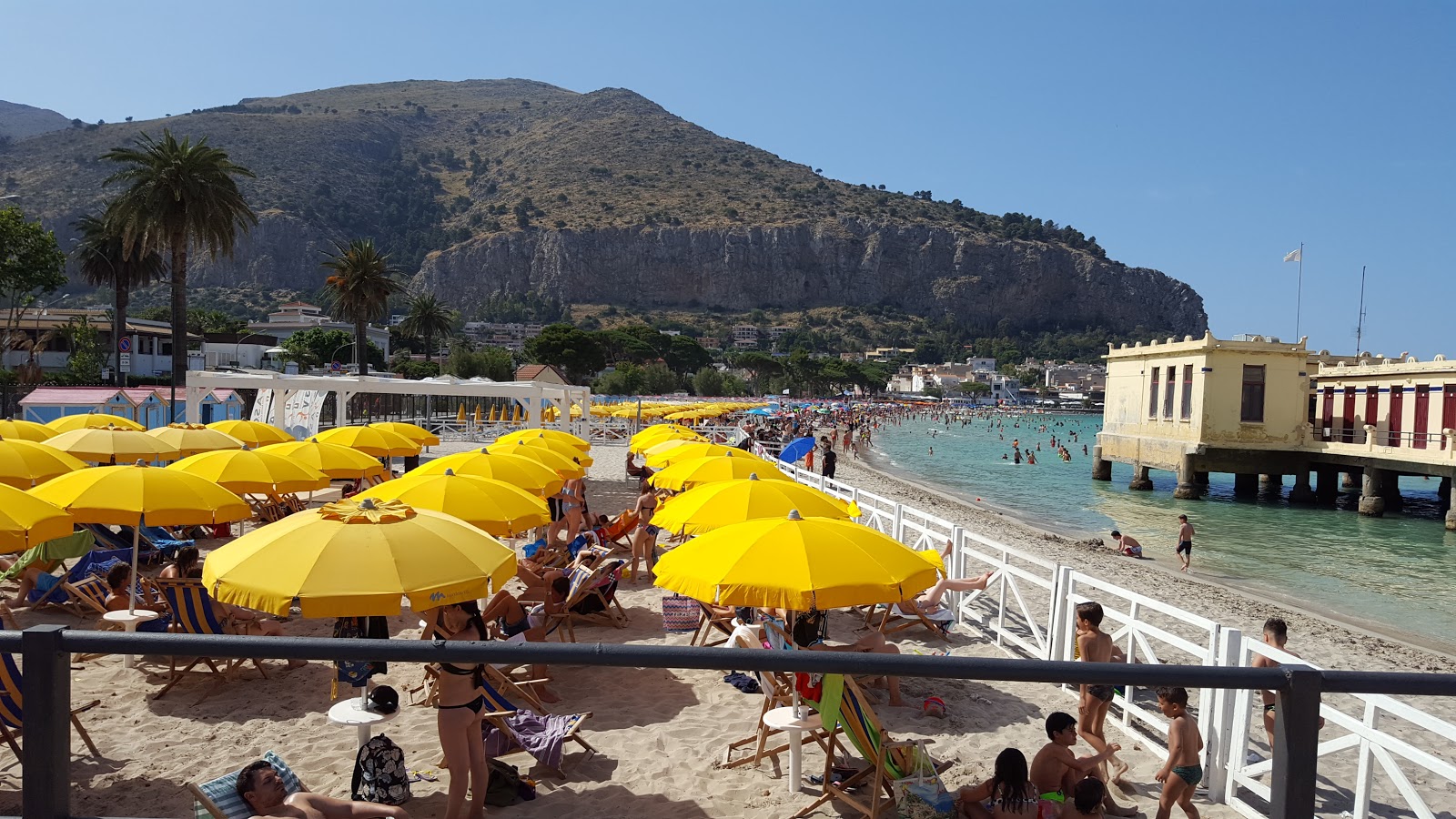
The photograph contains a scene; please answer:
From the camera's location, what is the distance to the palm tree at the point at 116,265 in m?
41.2

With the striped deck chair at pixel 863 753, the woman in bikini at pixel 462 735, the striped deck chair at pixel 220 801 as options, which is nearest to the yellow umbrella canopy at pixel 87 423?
the woman in bikini at pixel 462 735

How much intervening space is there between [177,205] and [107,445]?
20575 mm

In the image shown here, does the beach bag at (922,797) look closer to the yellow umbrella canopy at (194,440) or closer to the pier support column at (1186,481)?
the yellow umbrella canopy at (194,440)

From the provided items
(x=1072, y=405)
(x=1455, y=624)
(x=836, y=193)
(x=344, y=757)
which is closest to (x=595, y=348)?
(x=1455, y=624)

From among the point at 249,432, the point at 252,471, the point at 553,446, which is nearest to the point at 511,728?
the point at 252,471

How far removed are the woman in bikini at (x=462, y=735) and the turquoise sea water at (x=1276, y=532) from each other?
1518cm

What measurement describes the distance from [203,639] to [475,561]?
2.93m

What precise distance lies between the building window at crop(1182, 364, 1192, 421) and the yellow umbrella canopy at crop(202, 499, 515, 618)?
34.8 meters

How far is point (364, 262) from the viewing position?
41250 mm

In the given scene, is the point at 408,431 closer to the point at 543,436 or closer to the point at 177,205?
the point at 543,436

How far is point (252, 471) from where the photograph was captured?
344 inches

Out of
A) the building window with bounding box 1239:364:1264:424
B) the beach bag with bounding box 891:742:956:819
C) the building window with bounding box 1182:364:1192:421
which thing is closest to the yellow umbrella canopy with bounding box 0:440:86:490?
the beach bag with bounding box 891:742:956:819

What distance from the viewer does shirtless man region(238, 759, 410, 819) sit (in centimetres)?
327

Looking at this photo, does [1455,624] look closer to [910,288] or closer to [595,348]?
[595,348]
